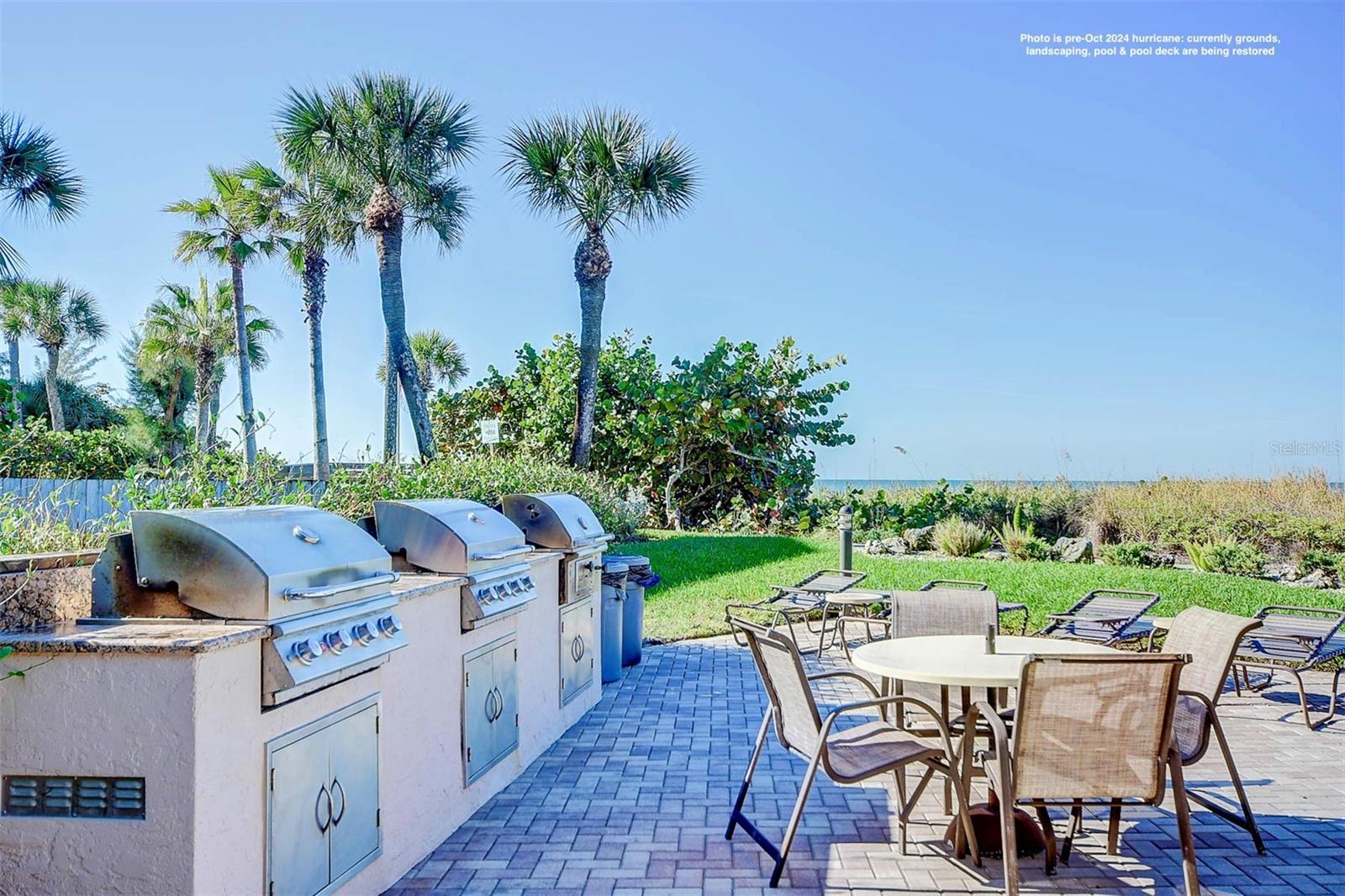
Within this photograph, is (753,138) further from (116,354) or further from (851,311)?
(116,354)

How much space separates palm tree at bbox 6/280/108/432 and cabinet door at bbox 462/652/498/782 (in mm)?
33020

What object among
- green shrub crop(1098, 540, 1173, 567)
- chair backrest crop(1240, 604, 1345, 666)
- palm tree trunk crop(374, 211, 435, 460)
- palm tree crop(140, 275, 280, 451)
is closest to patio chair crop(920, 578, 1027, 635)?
chair backrest crop(1240, 604, 1345, 666)

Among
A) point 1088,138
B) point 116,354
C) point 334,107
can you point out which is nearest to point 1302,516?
point 1088,138

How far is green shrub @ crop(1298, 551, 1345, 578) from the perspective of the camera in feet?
31.4

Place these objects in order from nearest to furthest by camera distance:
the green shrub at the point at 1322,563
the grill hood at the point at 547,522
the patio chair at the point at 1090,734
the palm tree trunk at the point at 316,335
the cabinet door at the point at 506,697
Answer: the patio chair at the point at 1090,734 < the cabinet door at the point at 506,697 < the grill hood at the point at 547,522 < the green shrub at the point at 1322,563 < the palm tree trunk at the point at 316,335

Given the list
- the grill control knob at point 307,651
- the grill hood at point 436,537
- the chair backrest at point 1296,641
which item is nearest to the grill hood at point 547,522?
the grill hood at point 436,537

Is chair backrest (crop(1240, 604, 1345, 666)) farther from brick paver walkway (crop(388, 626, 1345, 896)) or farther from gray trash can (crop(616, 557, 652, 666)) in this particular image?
gray trash can (crop(616, 557, 652, 666))

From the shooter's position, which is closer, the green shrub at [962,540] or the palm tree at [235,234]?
the green shrub at [962,540]

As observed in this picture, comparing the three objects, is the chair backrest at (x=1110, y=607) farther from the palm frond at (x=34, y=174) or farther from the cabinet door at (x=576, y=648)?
the palm frond at (x=34, y=174)

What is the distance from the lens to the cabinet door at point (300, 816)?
96.7 inches

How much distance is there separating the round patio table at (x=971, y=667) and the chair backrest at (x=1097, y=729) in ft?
0.88

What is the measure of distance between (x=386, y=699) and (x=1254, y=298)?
25336mm

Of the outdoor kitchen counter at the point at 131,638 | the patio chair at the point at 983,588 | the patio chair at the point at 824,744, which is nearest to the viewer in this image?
the outdoor kitchen counter at the point at 131,638

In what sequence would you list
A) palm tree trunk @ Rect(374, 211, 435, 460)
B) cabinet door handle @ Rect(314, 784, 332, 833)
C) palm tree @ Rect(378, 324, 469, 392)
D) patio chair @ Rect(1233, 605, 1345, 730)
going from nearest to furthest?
1. cabinet door handle @ Rect(314, 784, 332, 833)
2. patio chair @ Rect(1233, 605, 1345, 730)
3. palm tree trunk @ Rect(374, 211, 435, 460)
4. palm tree @ Rect(378, 324, 469, 392)
